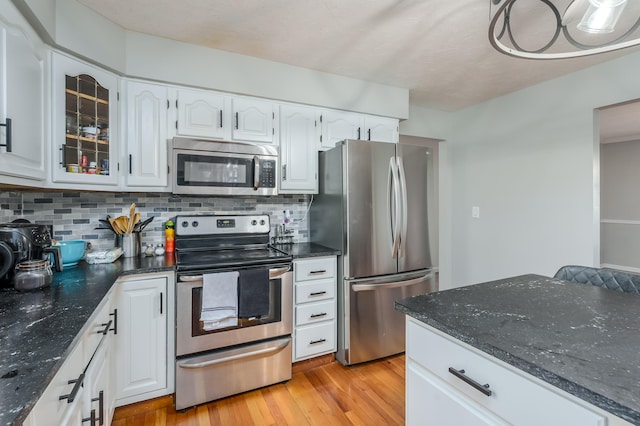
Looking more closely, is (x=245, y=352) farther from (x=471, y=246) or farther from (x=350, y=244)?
(x=471, y=246)

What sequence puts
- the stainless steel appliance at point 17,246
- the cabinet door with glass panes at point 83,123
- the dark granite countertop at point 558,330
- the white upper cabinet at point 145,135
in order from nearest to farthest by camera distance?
the dark granite countertop at point 558,330
the stainless steel appliance at point 17,246
the cabinet door with glass panes at point 83,123
the white upper cabinet at point 145,135

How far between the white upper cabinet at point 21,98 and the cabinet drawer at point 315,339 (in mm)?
1870

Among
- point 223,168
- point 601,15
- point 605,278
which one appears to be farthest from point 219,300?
point 601,15

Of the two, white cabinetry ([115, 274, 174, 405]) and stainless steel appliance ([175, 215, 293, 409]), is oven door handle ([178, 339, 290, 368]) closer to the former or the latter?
stainless steel appliance ([175, 215, 293, 409])

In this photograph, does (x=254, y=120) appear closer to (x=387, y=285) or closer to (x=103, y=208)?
(x=103, y=208)

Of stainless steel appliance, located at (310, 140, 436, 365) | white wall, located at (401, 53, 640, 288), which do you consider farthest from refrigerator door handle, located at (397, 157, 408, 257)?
white wall, located at (401, 53, 640, 288)

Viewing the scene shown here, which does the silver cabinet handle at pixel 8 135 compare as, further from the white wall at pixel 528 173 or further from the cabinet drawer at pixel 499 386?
the white wall at pixel 528 173

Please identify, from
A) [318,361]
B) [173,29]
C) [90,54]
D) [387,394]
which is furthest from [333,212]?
[90,54]

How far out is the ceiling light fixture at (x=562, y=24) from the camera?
1021mm

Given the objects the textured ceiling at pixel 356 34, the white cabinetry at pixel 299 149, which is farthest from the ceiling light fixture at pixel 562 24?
the white cabinetry at pixel 299 149

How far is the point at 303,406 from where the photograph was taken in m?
1.94

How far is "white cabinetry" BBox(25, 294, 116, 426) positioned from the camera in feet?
2.50

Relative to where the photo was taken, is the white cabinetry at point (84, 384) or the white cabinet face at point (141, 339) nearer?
the white cabinetry at point (84, 384)

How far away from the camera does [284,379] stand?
2162mm
